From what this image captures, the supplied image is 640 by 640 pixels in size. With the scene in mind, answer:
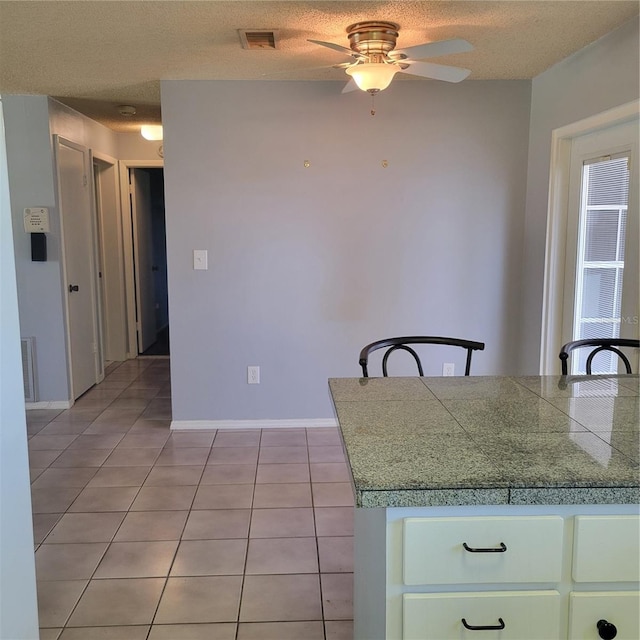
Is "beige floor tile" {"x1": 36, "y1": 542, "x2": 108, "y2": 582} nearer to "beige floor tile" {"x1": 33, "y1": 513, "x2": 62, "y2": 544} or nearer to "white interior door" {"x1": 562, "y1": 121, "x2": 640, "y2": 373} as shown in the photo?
"beige floor tile" {"x1": 33, "y1": 513, "x2": 62, "y2": 544}

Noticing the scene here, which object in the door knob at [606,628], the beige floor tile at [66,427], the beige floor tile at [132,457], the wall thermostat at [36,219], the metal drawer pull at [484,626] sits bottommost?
the beige floor tile at [132,457]

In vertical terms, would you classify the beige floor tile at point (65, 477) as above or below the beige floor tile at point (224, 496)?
above

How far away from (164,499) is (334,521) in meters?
0.89

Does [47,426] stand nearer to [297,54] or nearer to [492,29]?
[297,54]

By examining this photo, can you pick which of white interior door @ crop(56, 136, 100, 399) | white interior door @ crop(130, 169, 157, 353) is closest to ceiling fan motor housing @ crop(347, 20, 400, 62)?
white interior door @ crop(56, 136, 100, 399)

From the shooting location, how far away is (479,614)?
1.17m

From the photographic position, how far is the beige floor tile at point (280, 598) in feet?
6.66

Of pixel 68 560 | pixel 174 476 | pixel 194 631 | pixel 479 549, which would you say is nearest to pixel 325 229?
pixel 174 476

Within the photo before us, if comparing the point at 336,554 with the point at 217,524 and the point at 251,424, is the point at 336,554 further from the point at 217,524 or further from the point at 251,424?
the point at 251,424

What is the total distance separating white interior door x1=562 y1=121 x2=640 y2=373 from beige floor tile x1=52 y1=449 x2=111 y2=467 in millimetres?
2865

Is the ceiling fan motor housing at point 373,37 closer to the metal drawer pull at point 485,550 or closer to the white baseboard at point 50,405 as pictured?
the metal drawer pull at point 485,550

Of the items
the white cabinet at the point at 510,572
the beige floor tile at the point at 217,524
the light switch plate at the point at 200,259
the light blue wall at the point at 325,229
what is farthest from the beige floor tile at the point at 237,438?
the white cabinet at the point at 510,572

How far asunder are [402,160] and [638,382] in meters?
2.27

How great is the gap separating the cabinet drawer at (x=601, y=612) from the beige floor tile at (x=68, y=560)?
1832 millimetres
